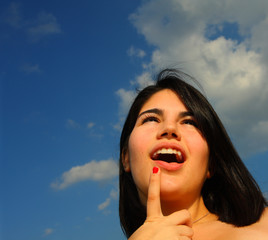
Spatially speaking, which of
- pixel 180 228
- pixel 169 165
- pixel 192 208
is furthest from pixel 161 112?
pixel 180 228

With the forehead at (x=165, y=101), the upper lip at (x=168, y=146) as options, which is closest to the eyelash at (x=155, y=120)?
the forehead at (x=165, y=101)

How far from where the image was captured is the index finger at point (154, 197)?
2.78 metres

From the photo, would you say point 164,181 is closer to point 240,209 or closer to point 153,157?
point 153,157

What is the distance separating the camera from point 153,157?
132 inches

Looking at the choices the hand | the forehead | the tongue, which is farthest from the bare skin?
the forehead

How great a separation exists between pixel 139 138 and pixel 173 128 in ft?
1.32

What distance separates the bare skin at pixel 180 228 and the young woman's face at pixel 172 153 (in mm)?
264

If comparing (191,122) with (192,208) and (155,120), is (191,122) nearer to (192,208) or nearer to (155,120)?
(155,120)

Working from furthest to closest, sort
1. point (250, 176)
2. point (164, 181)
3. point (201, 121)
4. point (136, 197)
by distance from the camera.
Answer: point (136, 197)
point (250, 176)
point (201, 121)
point (164, 181)

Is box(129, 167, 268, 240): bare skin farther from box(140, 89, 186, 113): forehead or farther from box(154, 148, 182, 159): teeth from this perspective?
box(140, 89, 186, 113): forehead

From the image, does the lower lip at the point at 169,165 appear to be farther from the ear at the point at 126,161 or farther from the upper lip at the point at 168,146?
the ear at the point at 126,161

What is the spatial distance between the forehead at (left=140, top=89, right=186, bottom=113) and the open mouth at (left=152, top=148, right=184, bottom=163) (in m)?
0.59

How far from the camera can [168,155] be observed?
346 cm

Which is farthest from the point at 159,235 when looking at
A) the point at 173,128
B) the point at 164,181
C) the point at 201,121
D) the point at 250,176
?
the point at 250,176
